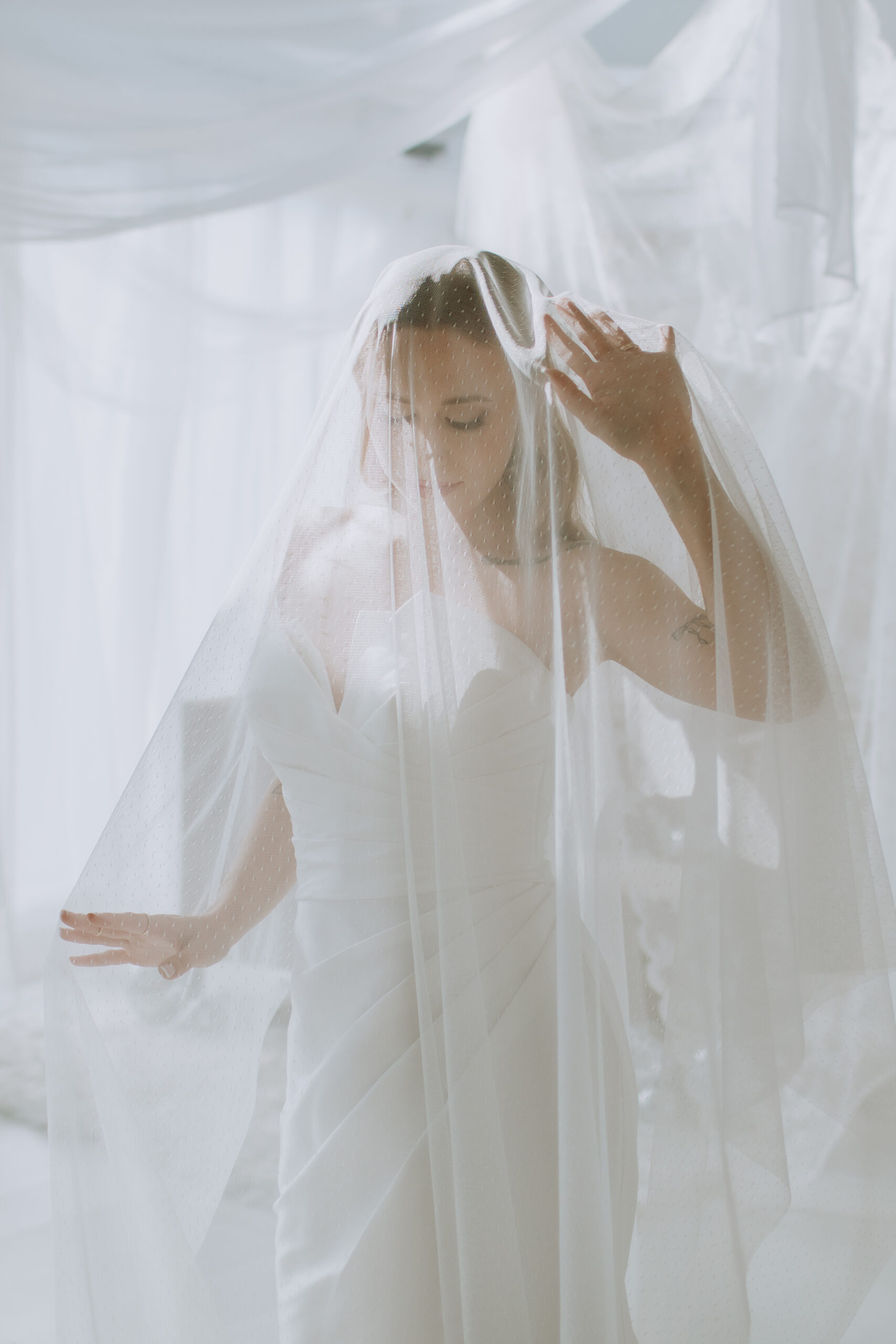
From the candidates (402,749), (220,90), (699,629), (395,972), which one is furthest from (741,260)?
(395,972)

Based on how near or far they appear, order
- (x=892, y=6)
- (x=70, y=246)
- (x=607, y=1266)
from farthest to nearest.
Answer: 1. (x=70, y=246)
2. (x=892, y=6)
3. (x=607, y=1266)

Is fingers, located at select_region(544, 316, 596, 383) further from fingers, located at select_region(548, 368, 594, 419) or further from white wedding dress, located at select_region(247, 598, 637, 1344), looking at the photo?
white wedding dress, located at select_region(247, 598, 637, 1344)

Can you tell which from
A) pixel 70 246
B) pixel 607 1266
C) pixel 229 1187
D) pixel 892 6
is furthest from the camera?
pixel 70 246

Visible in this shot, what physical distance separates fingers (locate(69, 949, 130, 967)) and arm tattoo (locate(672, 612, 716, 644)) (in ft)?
1.92

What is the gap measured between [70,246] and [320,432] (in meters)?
1.85

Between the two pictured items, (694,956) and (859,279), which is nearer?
(694,956)

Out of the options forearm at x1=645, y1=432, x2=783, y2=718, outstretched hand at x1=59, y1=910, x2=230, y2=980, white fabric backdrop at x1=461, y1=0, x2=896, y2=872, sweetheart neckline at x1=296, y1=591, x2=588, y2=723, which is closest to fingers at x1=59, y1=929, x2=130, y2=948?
outstretched hand at x1=59, y1=910, x2=230, y2=980

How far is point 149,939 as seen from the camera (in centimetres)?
101

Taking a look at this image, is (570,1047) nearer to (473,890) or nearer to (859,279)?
(473,890)

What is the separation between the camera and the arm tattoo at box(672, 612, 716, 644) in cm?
100

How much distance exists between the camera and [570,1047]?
0.93 meters

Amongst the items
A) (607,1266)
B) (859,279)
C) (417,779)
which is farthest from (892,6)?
(607,1266)

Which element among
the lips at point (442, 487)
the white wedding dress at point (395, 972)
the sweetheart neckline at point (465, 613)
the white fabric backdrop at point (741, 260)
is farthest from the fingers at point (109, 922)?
the white fabric backdrop at point (741, 260)

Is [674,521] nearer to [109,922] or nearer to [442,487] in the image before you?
[442,487]
